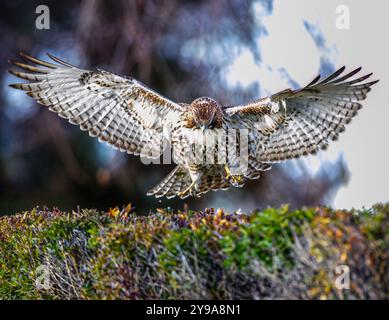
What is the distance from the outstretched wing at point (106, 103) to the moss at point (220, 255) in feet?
6.02

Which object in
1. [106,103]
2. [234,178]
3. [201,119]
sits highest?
[106,103]

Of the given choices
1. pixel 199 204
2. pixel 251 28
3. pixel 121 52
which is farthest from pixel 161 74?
pixel 199 204

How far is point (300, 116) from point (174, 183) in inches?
59.3

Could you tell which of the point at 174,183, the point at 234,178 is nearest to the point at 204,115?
the point at 234,178

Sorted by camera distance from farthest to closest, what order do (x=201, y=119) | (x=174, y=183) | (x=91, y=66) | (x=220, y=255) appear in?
(x=91, y=66)
(x=174, y=183)
(x=201, y=119)
(x=220, y=255)

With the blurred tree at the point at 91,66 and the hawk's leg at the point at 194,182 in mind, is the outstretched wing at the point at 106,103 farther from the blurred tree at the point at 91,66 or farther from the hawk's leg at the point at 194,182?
the blurred tree at the point at 91,66

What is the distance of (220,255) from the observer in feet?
10.5

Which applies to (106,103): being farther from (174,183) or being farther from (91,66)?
(91,66)

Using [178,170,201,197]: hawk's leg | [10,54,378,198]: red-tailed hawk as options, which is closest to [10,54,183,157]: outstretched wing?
[10,54,378,198]: red-tailed hawk

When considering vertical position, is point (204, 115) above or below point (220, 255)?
above

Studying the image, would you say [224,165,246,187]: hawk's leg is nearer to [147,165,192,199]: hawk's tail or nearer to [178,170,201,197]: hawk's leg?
[178,170,201,197]: hawk's leg

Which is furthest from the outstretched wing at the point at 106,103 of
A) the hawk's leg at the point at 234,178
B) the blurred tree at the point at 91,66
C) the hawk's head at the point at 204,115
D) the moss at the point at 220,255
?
the blurred tree at the point at 91,66

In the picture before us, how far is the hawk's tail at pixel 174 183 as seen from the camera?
637 centimetres
